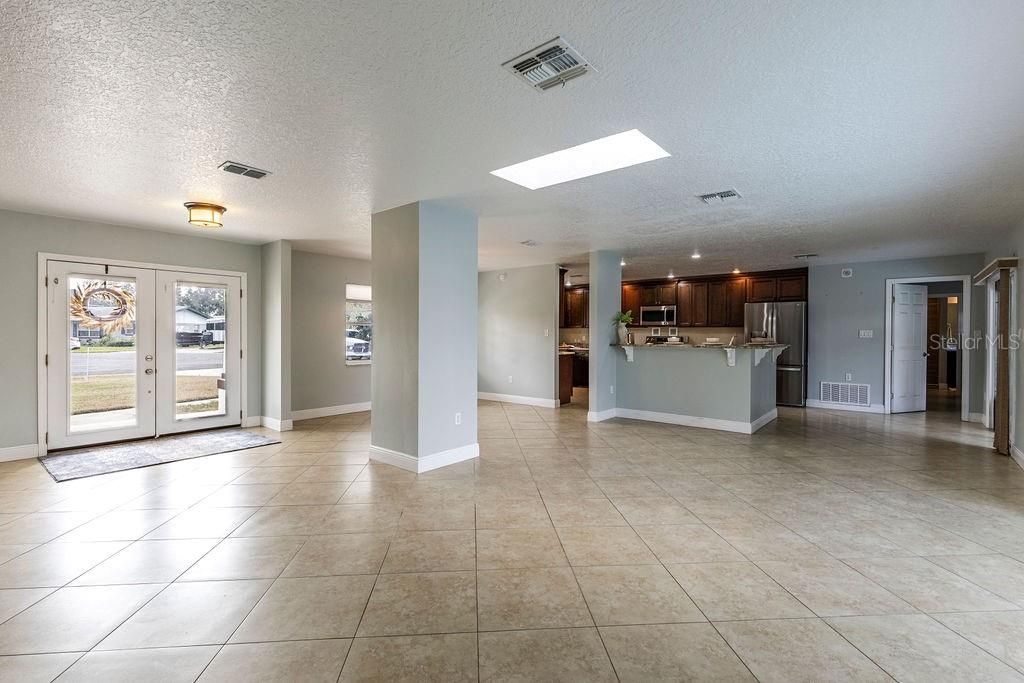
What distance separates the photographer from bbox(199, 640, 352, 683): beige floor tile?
1790 millimetres

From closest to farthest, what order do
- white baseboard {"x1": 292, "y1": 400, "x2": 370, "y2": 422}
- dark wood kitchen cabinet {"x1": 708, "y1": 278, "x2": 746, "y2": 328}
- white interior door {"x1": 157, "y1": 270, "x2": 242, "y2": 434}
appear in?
white interior door {"x1": 157, "y1": 270, "x2": 242, "y2": 434} < white baseboard {"x1": 292, "y1": 400, "x2": 370, "y2": 422} < dark wood kitchen cabinet {"x1": 708, "y1": 278, "x2": 746, "y2": 328}

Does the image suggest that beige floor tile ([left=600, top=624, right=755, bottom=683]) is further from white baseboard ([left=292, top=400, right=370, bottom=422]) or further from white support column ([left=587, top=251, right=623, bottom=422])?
white baseboard ([left=292, top=400, right=370, bottom=422])

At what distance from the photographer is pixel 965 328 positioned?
7164 millimetres

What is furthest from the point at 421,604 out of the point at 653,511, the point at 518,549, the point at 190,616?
the point at 653,511

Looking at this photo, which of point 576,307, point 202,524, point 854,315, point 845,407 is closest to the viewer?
point 202,524

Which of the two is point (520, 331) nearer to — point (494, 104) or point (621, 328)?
point (621, 328)

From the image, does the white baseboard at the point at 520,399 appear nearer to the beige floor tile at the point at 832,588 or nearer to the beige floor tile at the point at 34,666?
the beige floor tile at the point at 832,588

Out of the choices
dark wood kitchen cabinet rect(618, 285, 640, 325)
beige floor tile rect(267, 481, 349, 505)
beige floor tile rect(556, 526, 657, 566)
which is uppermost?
dark wood kitchen cabinet rect(618, 285, 640, 325)

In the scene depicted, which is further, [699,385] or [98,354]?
[699,385]

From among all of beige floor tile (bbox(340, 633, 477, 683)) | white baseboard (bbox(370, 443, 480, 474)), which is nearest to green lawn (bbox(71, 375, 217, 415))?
white baseboard (bbox(370, 443, 480, 474))

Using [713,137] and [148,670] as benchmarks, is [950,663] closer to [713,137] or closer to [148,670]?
[713,137]

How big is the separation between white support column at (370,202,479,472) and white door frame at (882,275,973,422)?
7.14 meters

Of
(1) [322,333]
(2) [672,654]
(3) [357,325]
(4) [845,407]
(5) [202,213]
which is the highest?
(5) [202,213]

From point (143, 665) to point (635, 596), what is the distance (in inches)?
83.1
